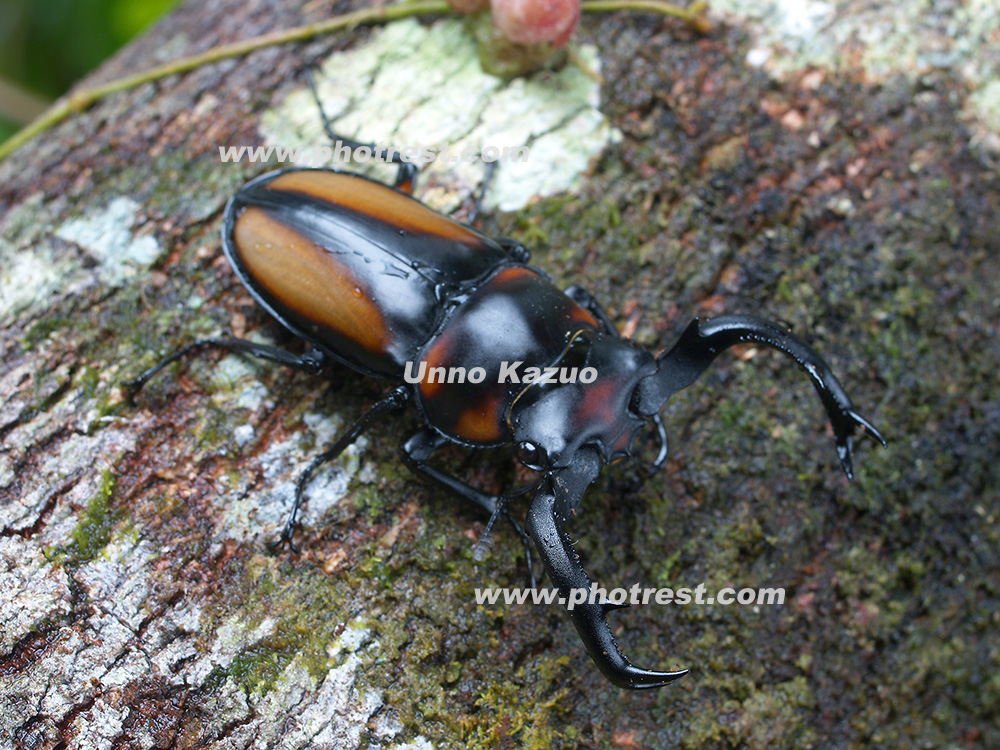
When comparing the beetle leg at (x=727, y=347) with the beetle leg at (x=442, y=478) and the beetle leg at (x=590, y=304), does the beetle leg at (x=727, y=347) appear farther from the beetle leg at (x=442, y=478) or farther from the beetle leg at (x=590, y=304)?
the beetle leg at (x=442, y=478)

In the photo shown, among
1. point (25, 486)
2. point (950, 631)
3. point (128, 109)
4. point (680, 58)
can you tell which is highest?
point (128, 109)

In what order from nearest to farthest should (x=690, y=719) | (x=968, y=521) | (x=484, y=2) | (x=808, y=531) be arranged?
(x=690, y=719) < (x=808, y=531) < (x=968, y=521) < (x=484, y=2)

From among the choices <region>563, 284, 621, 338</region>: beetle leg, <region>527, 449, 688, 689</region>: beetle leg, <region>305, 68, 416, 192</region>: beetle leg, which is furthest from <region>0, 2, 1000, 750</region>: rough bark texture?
<region>527, 449, 688, 689</region>: beetle leg

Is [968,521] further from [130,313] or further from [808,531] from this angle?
[130,313]

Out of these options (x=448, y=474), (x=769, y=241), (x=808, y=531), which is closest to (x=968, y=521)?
(x=808, y=531)

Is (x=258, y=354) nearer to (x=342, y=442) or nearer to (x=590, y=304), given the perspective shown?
(x=342, y=442)

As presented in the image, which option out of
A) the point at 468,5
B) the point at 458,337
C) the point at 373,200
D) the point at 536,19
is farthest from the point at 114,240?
the point at 536,19
